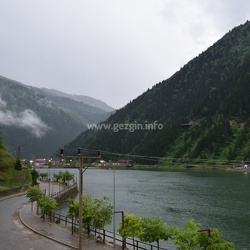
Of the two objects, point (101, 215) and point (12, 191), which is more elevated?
point (101, 215)

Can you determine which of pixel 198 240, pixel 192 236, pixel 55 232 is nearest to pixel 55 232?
pixel 55 232

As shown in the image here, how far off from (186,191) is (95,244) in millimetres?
90596

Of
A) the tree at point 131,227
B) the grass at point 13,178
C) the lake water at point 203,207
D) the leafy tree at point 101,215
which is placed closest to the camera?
the tree at point 131,227

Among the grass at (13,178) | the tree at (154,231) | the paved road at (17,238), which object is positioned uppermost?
the grass at (13,178)

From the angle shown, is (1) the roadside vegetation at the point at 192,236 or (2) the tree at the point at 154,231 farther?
(2) the tree at the point at 154,231

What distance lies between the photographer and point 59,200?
3730 inches

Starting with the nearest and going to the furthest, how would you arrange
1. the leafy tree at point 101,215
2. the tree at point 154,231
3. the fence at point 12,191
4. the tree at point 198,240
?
the tree at point 198,240 < the tree at point 154,231 < the leafy tree at point 101,215 < the fence at point 12,191

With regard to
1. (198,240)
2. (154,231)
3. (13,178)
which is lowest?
(154,231)

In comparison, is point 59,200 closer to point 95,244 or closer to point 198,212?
point 198,212

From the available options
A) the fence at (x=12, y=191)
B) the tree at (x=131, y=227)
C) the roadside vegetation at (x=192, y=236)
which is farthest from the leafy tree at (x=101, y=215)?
the fence at (x=12, y=191)

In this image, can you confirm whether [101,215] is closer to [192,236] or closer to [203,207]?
[192,236]

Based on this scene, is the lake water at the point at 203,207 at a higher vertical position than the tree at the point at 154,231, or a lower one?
lower

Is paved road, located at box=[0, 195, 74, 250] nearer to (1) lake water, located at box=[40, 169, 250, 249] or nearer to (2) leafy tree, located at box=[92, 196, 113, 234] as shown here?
(2) leafy tree, located at box=[92, 196, 113, 234]

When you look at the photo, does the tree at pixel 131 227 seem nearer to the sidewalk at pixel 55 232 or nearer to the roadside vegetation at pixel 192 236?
the roadside vegetation at pixel 192 236
